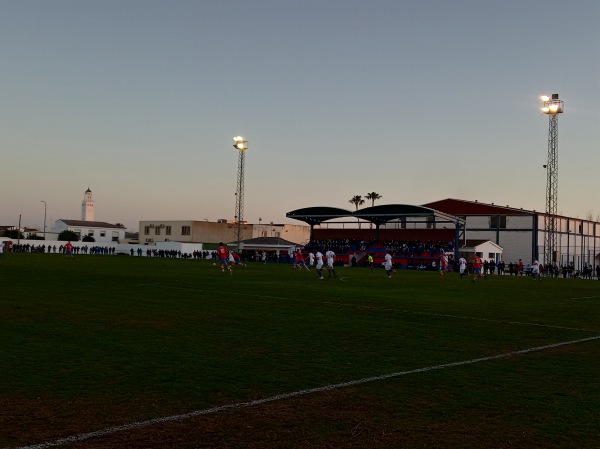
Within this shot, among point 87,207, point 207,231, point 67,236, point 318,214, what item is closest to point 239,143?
point 318,214

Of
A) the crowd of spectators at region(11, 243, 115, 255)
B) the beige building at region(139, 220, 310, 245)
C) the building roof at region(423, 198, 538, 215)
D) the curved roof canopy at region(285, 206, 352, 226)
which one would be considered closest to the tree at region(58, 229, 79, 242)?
the beige building at region(139, 220, 310, 245)

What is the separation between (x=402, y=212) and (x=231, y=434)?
205 ft

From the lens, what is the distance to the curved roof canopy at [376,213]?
2598 inches

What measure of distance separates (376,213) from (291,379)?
62037mm

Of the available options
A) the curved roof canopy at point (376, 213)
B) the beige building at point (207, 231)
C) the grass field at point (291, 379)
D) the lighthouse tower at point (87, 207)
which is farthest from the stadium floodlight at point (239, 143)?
the lighthouse tower at point (87, 207)

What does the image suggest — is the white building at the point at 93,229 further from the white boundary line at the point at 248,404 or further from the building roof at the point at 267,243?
the white boundary line at the point at 248,404

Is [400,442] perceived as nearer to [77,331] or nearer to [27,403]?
[27,403]

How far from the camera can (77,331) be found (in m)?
Answer: 12.8

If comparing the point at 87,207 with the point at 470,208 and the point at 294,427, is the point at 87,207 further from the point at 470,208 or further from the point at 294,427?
the point at 294,427

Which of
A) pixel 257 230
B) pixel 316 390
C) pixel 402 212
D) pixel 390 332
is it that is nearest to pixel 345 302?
pixel 390 332

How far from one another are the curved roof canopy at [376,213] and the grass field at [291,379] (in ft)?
161

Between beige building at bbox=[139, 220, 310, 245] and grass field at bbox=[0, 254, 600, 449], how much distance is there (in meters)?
101

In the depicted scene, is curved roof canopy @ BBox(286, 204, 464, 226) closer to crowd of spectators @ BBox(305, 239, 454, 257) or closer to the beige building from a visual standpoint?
crowd of spectators @ BBox(305, 239, 454, 257)

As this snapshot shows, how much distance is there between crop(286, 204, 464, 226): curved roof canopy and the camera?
66000 millimetres
